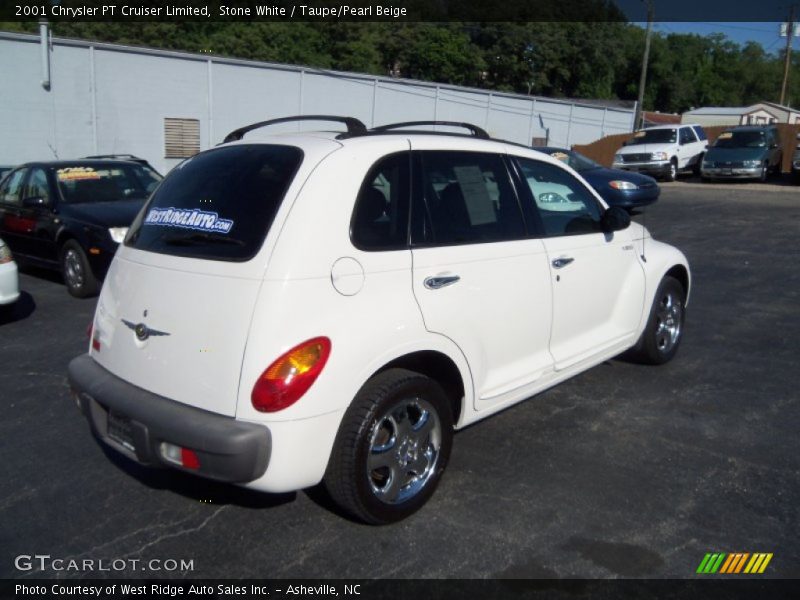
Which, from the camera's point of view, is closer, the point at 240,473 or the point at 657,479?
the point at 240,473

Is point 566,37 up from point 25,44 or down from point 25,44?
up

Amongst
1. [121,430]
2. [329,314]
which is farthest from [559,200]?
[121,430]

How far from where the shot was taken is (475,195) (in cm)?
407

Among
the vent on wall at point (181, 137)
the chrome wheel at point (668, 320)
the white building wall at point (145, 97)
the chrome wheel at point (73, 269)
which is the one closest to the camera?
the chrome wheel at point (668, 320)

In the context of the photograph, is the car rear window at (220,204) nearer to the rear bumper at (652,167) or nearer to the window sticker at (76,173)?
the window sticker at (76,173)

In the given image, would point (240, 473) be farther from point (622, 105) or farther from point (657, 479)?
point (622, 105)

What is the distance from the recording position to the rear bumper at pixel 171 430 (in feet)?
9.97

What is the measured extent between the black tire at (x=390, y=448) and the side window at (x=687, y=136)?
24.1m

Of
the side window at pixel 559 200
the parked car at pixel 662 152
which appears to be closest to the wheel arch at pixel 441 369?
the side window at pixel 559 200

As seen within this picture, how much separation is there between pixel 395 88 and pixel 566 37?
36.2 metres

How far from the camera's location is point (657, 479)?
4.04 m

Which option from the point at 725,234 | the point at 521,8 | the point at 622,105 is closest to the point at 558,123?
the point at 622,105

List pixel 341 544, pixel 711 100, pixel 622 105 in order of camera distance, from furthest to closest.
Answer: pixel 711 100
pixel 622 105
pixel 341 544

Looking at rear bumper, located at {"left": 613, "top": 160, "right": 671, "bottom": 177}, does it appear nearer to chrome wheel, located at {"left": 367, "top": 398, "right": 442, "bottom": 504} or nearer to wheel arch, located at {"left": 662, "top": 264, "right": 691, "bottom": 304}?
wheel arch, located at {"left": 662, "top": 264, "right": 691, "bottom": 304}
